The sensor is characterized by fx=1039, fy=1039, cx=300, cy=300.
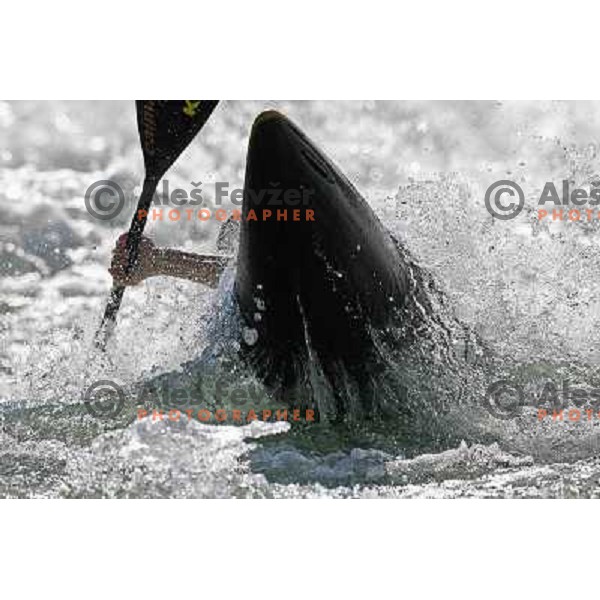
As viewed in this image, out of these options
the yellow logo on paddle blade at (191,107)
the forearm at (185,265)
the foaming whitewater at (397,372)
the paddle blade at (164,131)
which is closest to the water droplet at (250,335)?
the foaming whitewater at (397,372)

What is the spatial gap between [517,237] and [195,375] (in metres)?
2.06

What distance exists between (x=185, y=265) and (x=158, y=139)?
Answer: 0.37 meters

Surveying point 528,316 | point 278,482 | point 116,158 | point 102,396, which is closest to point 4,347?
point 116,158

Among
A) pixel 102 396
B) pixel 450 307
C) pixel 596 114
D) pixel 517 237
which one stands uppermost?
pixel 596 114

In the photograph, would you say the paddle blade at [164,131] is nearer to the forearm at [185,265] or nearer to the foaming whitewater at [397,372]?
the forearm at [185,265]

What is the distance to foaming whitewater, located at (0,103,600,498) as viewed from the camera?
2434 mm

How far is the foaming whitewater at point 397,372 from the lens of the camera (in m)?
2.43

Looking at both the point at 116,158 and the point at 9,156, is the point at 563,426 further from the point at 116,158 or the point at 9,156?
the point at 9,156

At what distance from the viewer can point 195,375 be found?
2.90 metres

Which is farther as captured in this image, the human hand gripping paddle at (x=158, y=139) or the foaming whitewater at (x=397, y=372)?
the human hand gripping paddle at (x=158, y=139)

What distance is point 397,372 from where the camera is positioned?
271 centimetres

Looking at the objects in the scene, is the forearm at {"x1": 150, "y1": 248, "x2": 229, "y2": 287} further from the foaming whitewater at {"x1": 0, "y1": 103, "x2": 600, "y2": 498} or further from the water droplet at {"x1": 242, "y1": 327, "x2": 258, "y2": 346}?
the water droplet at {"x1": 242, "y1": 327, "x2": 258, "y2": 346}

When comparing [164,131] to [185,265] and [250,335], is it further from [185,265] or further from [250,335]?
[250,335]

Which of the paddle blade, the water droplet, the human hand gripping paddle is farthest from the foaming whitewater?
the paddle blade
